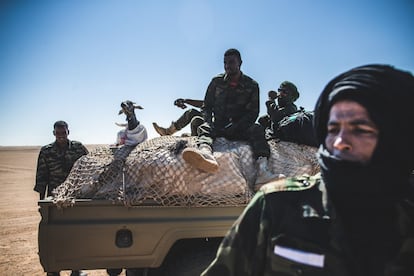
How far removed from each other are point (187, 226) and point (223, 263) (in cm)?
154

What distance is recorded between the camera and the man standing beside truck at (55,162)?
460 cm

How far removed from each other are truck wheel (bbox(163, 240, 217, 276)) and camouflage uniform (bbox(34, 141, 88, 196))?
2.59 m

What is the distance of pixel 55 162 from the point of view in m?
4.62

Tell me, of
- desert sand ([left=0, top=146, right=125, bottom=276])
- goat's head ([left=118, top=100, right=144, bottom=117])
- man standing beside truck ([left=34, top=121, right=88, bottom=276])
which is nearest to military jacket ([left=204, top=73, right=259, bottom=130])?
goat's head ([left=118, top=100, right=144, bottom=117])

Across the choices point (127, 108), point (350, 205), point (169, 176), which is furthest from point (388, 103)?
point (127, 108)

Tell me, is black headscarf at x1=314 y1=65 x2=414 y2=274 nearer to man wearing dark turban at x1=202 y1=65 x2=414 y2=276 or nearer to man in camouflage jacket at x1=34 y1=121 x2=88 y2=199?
man wearing dark turban at x1=202 y1=65 x2=414 y2=276

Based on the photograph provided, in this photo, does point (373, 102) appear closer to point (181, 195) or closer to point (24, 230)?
point (181, 195)

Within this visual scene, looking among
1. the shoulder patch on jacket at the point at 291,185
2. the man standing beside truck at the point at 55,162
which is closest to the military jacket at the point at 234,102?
the man standing beside truck at the point at 55,162

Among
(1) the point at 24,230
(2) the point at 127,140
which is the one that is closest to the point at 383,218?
(2) the point at 127,140

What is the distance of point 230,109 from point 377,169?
2719 millimetres

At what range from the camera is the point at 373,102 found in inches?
45.5

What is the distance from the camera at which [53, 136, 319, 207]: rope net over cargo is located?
2.72 metres

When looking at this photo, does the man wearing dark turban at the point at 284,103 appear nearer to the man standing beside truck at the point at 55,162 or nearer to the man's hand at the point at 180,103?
the man's hand at the point at 180,103

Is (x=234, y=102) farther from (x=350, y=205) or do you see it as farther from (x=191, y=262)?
(x=350, y=205)
